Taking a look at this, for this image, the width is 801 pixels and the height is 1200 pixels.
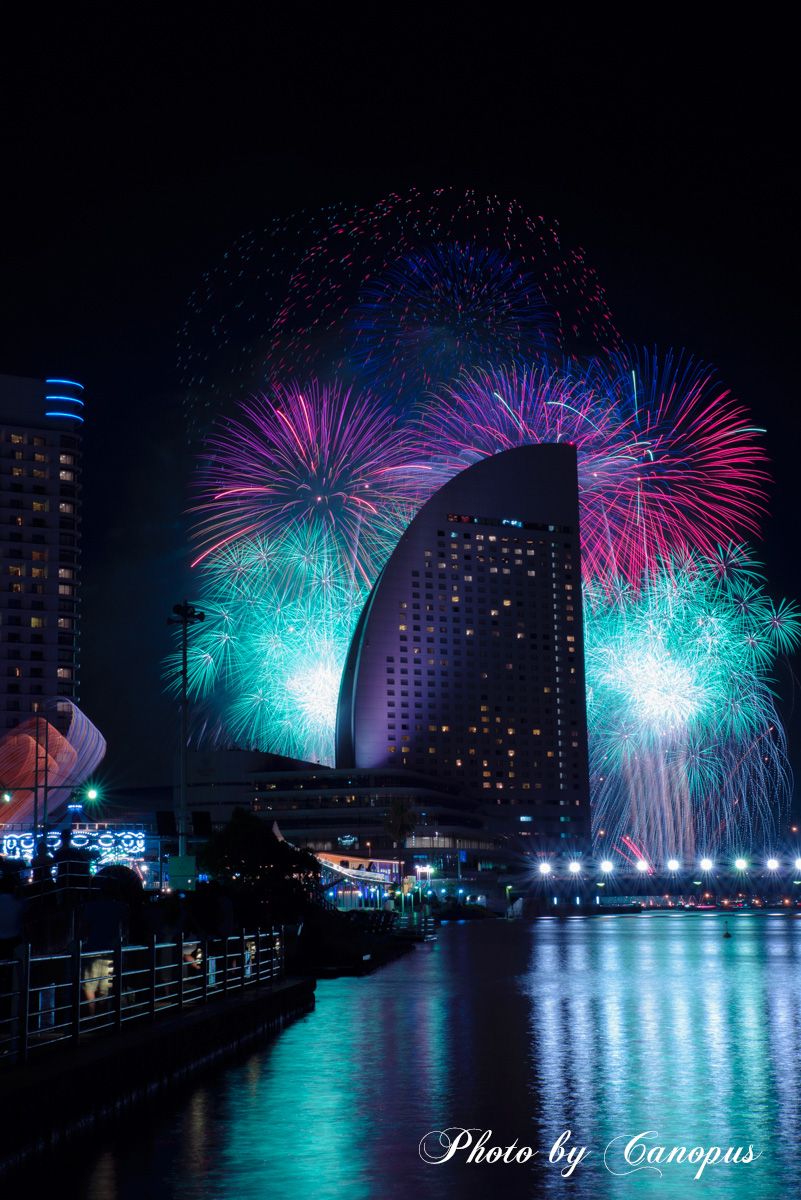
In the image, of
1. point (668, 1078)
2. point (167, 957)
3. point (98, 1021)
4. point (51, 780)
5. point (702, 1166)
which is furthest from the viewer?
point (51, 780)

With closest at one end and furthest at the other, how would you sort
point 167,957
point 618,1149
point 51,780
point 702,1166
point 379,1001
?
point 702,1166 → point 618,1149 → point 167,957 → point 379,1001 → point 51,780

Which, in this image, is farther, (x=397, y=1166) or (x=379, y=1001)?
(x=379, y=1001)

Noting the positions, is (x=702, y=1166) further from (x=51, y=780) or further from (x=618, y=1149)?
(x=51, y=780)

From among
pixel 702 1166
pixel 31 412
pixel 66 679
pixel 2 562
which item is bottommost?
pixel 702 1166

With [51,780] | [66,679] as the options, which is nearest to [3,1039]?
[51,780]

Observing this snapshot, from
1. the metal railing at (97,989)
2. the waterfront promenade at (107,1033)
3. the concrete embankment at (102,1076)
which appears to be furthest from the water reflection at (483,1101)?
the metal railing at (97,989)
